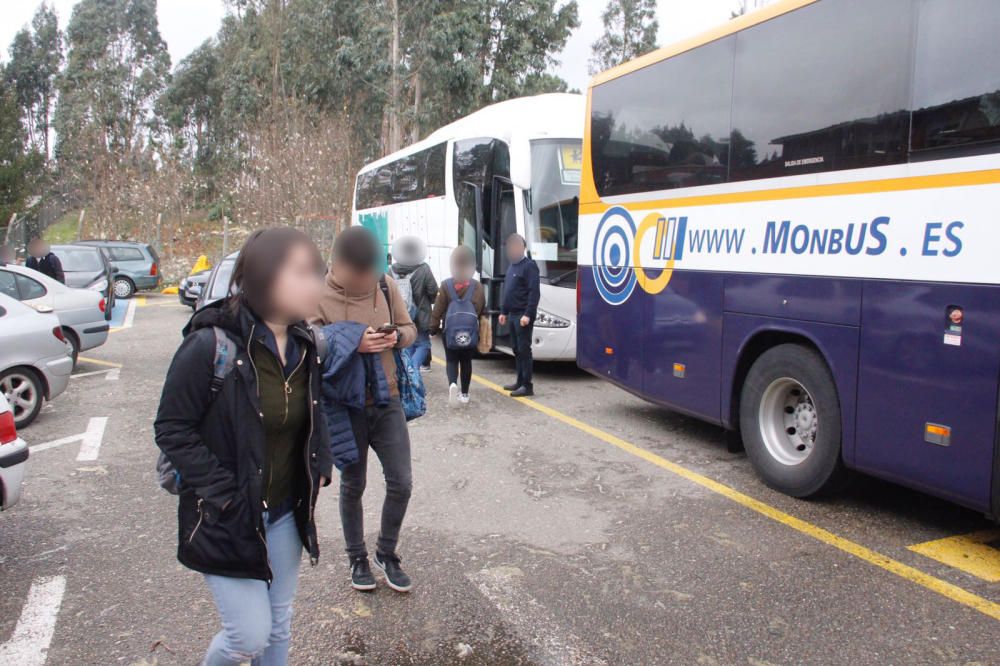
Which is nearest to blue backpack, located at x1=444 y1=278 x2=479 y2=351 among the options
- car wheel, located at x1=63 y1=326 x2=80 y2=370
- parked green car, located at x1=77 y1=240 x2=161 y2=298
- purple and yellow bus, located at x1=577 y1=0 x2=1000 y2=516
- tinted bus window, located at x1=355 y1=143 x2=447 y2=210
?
purple and yellow bus, located at x1=577 y1=0 x2=1000 y2=516

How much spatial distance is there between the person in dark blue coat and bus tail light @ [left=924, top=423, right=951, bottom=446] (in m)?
4.92

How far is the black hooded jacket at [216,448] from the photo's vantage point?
2346mm

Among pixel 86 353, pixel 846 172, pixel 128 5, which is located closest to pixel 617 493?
pixel 846 172

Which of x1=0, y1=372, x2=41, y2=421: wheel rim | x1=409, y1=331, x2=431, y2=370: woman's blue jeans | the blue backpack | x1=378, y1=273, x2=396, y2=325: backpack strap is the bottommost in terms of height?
x1=0, y1=372, x2=41, y2=421: wheel rim

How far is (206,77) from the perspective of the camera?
50719mm

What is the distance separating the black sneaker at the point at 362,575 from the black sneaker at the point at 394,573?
8 cm

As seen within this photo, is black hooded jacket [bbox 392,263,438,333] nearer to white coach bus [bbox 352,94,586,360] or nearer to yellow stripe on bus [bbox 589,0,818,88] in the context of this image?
white coach bus [bbox 352,94,586,360]

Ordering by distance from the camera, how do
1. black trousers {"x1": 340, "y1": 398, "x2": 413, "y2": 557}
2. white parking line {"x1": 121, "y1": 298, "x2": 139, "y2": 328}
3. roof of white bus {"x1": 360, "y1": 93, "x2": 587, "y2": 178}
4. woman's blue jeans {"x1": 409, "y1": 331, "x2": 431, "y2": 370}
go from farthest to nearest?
1. white parking line {"x1": 121, "y1": 298, "x2": 139, "y2": 328}
2. roof of white bus {"x1": 360, "y1": 93, "x2": 587, "y2": 178}
3. woman's blue jeans {"x1": 409, "y1": 331, "x2": 431, "y2": 370}
4. black trousers {"x1": 340, "y1": 398, "x2": 413, "y2": 557}

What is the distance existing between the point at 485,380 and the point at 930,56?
6.74 meters

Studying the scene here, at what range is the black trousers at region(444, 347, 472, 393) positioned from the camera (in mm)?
8480

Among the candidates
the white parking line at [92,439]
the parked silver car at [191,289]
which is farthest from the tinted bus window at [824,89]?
the parked silver car at [191,289]

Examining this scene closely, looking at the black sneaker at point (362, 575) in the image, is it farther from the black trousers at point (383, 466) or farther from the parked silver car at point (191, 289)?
the parked silver car at point (191, 289)

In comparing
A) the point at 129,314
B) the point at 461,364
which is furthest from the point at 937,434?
the point at 129,314

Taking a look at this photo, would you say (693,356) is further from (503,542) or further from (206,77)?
(206,77)
